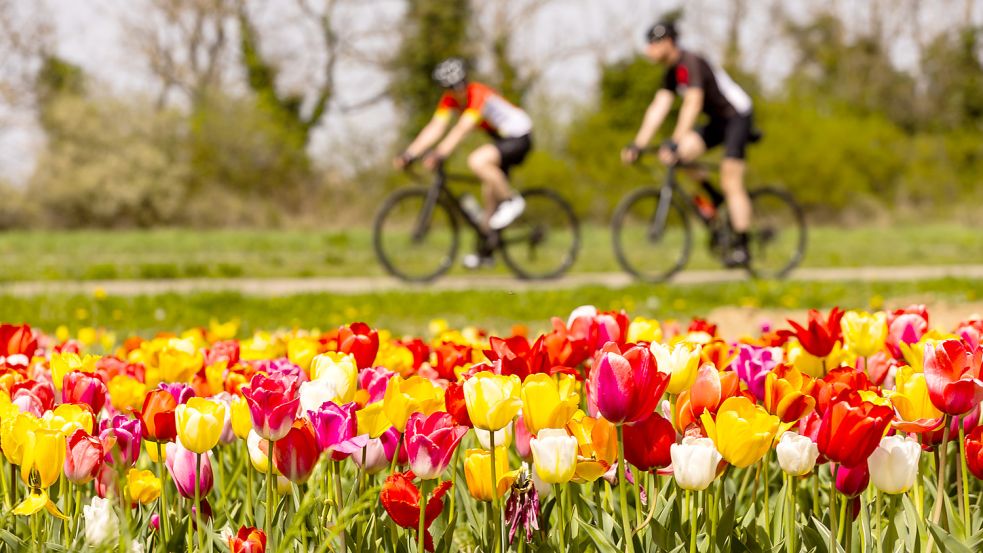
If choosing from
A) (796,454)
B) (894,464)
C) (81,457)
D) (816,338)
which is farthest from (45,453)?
(816,338)

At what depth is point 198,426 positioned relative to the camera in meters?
1.29

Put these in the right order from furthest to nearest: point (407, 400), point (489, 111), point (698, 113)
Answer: point (489, 111) < point (698, 113) < point (407, 400)

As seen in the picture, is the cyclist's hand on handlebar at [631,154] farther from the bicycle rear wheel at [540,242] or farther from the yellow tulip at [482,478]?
the yellow tulip at [482,478]

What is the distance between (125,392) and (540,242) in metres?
7.62

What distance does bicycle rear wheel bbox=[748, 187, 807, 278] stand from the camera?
29.9 feet

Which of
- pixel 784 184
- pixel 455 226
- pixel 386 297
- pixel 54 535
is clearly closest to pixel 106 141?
pixel 784 184

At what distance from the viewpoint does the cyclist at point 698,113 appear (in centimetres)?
772

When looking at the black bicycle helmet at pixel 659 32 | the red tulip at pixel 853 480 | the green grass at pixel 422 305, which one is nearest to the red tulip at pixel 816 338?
the red tulip at pixel 853 480

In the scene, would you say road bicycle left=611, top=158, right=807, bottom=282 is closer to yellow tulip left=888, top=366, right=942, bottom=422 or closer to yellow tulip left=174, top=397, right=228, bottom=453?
yellow tulip left=888, top=366, right=942, bottom=422

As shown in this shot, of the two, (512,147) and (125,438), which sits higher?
(512,147)

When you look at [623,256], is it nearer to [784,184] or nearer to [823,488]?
[823,488]

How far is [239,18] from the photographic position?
30609 mm

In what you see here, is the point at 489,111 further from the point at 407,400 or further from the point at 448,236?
the point at 407,400

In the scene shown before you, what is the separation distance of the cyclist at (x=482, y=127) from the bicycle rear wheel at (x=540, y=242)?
49cm
